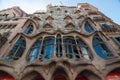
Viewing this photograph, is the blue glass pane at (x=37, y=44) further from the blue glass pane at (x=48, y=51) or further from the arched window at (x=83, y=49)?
the arched window at (x=83, y=49)

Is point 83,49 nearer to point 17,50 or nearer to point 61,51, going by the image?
point 61,51

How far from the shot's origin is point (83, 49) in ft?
65.4

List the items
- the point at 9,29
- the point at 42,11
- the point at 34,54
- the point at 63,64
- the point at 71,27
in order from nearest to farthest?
the point at 63,64 → the point at 34,54 → the point at 71,27 → the point at 9,29 → the point at 42,11

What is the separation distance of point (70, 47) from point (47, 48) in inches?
91.0

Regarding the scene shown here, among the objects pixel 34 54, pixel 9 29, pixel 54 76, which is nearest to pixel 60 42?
pixel 34 54

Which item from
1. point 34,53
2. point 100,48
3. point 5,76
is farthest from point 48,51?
point 100,48

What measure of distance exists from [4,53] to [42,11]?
12934mm

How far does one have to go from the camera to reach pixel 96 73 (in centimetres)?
1694

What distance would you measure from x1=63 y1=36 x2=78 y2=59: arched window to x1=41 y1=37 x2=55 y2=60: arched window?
4.48 ft

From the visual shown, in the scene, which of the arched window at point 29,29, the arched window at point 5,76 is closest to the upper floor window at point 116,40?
the arched window at point 29,29

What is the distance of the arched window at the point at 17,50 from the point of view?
19.5 meters

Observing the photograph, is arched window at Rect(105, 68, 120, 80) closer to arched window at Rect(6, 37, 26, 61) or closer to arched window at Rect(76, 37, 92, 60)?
arched window at Rect(76, 37, 92, 60)

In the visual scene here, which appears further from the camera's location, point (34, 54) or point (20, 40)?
point (20, 40)

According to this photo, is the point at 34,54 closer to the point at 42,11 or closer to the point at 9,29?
the point at 9,29
